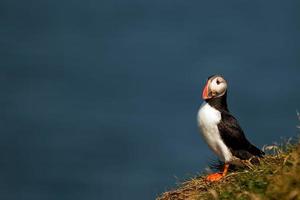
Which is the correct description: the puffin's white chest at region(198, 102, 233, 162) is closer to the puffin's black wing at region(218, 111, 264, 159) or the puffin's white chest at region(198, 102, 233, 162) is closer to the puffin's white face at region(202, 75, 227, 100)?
the puffin's black wing at region(218, 111, 264, 159)

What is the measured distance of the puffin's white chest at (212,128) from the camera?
37.4 ft

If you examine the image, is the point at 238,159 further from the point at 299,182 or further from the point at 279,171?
the point at 299,182

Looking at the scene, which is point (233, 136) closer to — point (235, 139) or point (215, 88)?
point (235, 139)

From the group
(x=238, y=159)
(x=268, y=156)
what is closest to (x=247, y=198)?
(x=268, y=156)

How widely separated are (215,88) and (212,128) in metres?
0.62

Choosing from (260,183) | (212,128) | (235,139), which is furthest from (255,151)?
(260,183)

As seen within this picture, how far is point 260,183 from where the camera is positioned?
894 cm

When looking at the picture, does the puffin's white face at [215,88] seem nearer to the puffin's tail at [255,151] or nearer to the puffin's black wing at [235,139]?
the puffin's black wing at [235,139]

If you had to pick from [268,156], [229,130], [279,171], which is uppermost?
[229,130]

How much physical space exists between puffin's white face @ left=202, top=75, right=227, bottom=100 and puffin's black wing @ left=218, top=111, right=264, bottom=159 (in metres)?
0.32

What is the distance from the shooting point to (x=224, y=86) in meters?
11.6

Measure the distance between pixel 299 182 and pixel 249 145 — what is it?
353 centimetres

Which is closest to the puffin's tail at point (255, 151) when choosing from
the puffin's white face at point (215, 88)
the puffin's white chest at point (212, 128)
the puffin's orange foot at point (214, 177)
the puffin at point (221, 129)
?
the puffin at point (221, 129)

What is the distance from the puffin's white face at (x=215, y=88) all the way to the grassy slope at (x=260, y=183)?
1270mm
